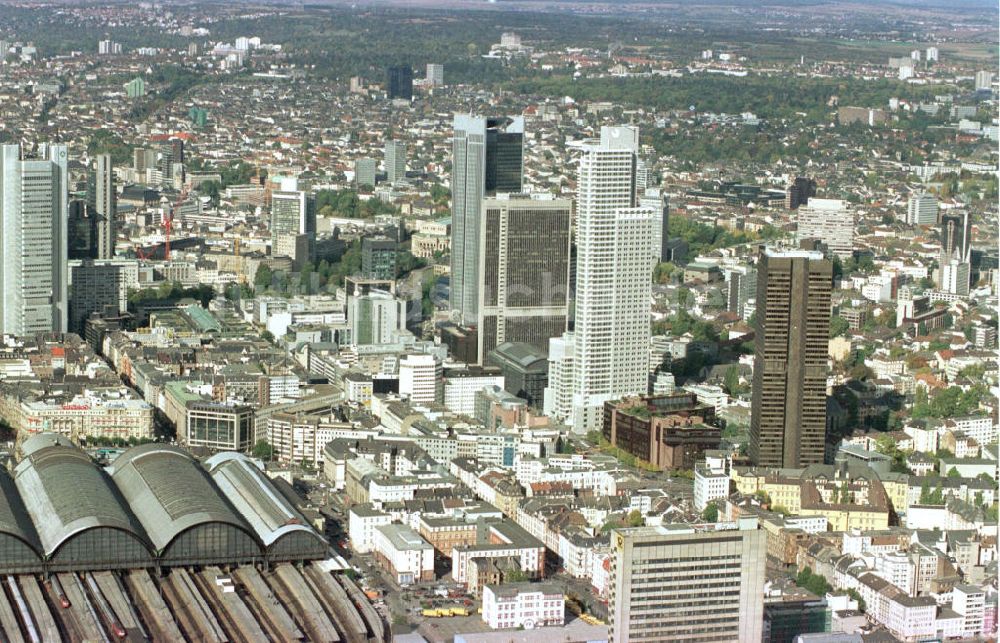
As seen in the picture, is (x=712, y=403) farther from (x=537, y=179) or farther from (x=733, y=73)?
(x=733, y=73)

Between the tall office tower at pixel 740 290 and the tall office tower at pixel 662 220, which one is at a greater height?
the tall office tower at pixel 662 220

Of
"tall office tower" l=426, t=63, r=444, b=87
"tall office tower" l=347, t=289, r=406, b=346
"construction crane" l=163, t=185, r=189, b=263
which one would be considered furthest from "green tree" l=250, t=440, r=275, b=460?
"tall office tower" l=426, t=63, r=444, b=87

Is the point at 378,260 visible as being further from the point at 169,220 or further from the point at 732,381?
the point at 732,381

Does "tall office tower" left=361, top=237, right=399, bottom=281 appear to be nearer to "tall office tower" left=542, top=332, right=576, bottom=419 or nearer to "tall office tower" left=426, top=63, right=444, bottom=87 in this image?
"tall office tower" left=542, top=332, right=576, bottom=419

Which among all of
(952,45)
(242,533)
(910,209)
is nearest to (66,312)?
(242,533)

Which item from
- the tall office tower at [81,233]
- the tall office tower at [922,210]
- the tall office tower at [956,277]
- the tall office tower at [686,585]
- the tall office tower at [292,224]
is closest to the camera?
the tall office tower at [686,585]

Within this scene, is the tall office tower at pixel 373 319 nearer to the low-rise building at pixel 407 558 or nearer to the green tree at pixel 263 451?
the green tree at pixel 263 451

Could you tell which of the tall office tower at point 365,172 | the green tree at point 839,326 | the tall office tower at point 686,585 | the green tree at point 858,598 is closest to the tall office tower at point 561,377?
the green tree at point 839,326
